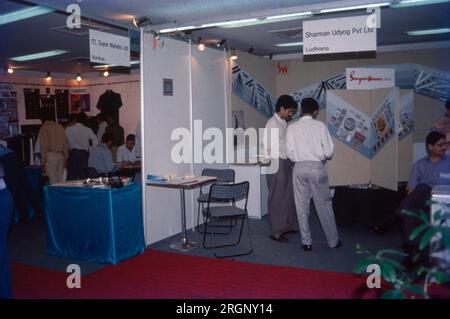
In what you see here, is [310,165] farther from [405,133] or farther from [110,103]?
[110,103]

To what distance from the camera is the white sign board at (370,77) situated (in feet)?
24.8

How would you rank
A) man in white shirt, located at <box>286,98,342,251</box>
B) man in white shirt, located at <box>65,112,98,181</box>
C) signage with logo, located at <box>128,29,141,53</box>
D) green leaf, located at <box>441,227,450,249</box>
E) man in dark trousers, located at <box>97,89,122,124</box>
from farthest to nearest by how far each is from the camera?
man in dark trousers, located at <box>97,89,122,124</box>
man in white shirt, located at <box>65,112,98,181</box>
signage with logo, located at <box>128,29,141,53</box>
man in white shirt, located at <box>286,98,342,251</box>
green leaf, located at <box>441,227,450,249</box>

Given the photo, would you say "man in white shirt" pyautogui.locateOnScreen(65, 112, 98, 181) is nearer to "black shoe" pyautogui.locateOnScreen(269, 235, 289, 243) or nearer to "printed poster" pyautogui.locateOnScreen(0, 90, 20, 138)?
"printed poster" pyautogui.locateOnScreen(0, 90, 20, 138)

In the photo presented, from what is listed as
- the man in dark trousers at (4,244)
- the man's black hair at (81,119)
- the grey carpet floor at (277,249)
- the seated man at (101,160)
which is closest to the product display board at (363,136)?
the grey carpet floor at (277,249)

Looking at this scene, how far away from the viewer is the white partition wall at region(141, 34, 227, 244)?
203 inches

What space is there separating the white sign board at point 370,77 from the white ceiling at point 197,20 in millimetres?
549

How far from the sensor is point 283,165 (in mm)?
5363

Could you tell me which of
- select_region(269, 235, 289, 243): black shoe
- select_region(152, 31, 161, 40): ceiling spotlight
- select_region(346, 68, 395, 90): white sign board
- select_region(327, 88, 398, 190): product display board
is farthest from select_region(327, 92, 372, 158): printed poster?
select_region(152, 31, 161, 40): ceiling spotlight

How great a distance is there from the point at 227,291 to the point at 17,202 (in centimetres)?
417

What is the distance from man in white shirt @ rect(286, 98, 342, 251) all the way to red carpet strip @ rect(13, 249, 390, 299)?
77 cm

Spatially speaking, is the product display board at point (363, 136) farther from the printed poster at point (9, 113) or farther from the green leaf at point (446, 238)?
the printed poster at point (9, 113)

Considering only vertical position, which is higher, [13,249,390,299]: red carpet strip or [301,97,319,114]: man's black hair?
[301,97,319,114]: man's black hair

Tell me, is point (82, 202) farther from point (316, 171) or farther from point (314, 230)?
point (314, 230)
